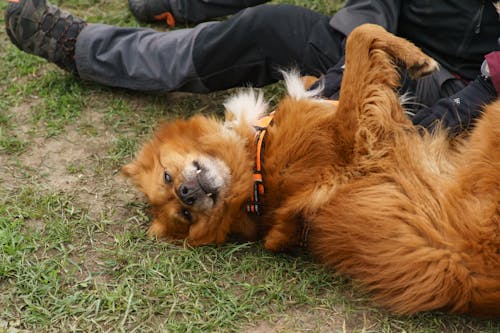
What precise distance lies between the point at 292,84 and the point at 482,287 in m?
1.73

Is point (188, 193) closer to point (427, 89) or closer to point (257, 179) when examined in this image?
point (257, 179)

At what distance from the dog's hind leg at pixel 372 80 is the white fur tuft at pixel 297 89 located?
1.23 feet

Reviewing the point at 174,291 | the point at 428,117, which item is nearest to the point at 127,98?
the point at 174,291

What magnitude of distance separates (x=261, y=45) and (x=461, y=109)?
1.51m

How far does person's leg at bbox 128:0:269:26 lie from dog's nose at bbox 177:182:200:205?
6.54 feet

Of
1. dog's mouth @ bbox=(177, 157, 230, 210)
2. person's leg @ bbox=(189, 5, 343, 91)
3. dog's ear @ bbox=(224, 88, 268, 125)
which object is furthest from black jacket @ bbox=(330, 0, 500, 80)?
dog's mouth @ bbox=(177, 157, 230, 210)

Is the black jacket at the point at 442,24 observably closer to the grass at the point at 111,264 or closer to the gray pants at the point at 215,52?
the gray pants at the point at 215,52

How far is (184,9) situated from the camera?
5238 mm

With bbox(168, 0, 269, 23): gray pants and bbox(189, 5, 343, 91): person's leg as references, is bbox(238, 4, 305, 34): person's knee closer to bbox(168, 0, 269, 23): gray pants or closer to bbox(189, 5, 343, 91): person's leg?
bbox(189, 5, 343, 91): person's leg

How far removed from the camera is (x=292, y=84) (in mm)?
3922

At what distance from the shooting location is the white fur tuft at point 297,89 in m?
3.81

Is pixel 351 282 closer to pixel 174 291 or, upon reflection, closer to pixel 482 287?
pixel 482 287

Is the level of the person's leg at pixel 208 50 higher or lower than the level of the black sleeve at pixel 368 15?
lower

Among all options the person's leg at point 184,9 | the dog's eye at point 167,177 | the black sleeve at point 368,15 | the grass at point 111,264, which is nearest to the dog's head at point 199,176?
the dog's eye at point 167,177
